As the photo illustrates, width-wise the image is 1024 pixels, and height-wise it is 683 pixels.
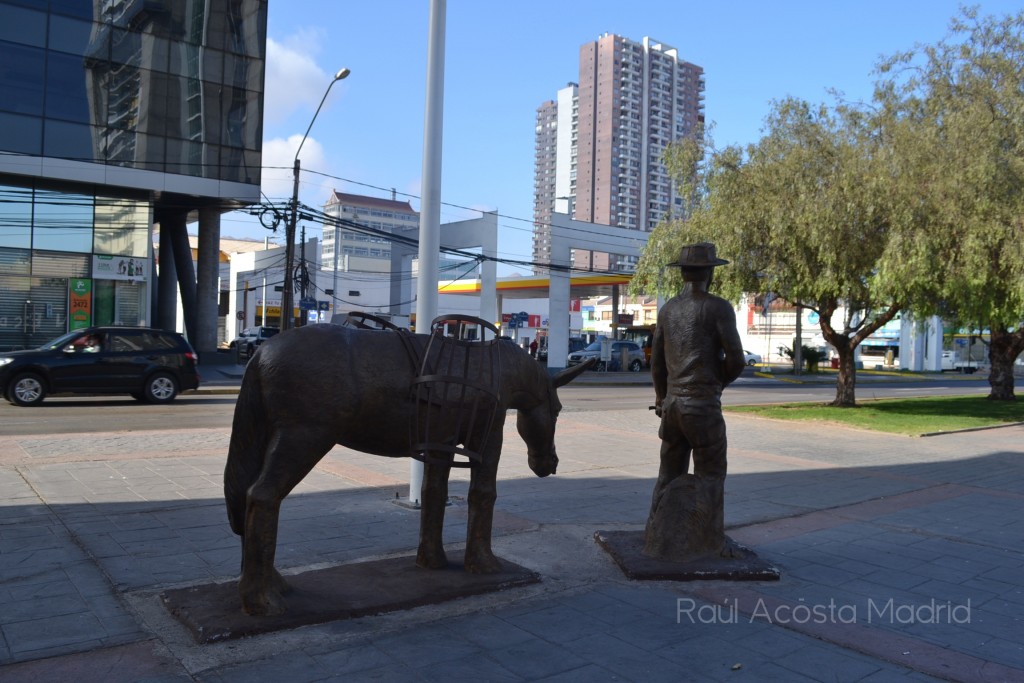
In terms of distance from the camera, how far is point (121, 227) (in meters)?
26.0

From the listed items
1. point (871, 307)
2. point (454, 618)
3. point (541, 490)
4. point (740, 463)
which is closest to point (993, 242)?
point (871, 307)

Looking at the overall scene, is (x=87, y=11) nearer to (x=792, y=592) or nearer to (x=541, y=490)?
(x=541, y=490)

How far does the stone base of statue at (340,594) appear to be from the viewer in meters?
4.21

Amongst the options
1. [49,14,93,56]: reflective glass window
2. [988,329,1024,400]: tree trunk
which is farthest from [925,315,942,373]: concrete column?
[49,14,93,56]: reflective glass window

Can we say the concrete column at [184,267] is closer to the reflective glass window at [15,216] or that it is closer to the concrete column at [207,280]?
the concrete column at [207,280]

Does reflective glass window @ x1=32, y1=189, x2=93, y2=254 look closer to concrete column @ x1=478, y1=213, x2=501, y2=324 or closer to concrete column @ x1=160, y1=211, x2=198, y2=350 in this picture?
concrete column @ x1=160, y1=211, x2=198, y2=350

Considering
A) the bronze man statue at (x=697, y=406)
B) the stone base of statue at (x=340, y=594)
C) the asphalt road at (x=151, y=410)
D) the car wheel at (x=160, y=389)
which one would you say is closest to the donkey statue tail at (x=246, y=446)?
the stone base of statue at (x=340, y=594)

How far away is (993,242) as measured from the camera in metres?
17.1

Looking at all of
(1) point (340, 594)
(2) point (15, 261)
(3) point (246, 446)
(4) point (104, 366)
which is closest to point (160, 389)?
(4) point (104, 366)

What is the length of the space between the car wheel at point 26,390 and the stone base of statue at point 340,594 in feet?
45.0

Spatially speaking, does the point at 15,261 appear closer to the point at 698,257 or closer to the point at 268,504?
the point at 268,504

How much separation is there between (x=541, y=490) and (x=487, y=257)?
2325cm

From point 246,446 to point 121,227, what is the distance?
81.3ft

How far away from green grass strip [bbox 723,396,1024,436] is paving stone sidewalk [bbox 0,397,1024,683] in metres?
7.18
